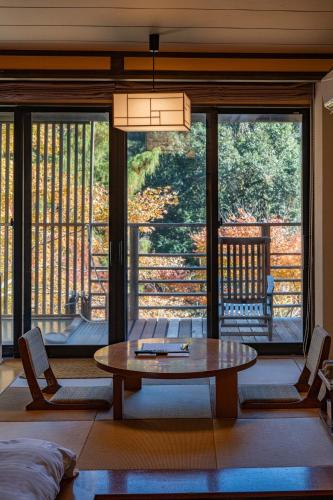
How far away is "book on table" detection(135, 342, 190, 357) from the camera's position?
3.57 metres

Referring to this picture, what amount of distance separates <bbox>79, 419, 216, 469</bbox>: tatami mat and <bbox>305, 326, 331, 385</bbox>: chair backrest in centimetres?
83

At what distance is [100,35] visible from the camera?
160 inches

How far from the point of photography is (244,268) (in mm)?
5020

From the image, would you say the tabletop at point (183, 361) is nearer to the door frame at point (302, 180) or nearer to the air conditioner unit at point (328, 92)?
the door frame at point (302, 180)

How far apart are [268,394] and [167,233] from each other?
198 centimetres

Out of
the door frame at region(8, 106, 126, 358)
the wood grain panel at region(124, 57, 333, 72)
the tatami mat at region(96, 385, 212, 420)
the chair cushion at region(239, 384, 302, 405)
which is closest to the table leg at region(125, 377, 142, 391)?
the tatami mat at region(96, 385, 212, 420)

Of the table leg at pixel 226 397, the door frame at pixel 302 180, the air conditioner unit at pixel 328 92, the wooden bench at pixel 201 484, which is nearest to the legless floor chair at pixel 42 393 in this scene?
the table leg at pixel 226 397

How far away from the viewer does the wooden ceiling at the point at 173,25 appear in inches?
138

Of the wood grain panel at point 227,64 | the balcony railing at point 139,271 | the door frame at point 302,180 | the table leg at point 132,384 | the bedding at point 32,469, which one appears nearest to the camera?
the bedding at point 32,469

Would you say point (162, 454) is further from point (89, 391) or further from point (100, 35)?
point (100, 35)

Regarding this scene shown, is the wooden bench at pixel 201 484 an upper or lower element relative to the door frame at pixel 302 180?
lower

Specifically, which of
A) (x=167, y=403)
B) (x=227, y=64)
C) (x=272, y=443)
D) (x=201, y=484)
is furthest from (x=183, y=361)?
(x=227, y=64)

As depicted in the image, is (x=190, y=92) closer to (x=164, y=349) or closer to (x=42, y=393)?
(x=164, y=349)

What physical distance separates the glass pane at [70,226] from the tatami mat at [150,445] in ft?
6.19
